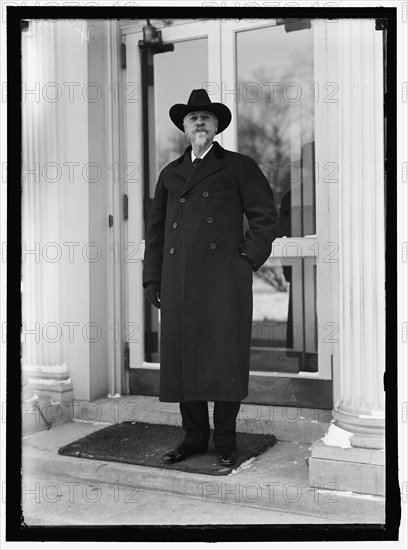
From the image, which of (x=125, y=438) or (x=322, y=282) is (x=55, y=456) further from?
(x=322, y=282)

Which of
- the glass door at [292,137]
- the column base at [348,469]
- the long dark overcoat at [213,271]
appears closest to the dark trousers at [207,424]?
the long dark overcoat at [213,271]

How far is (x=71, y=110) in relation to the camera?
391 cm

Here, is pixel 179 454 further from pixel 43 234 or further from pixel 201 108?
pixel 201 108

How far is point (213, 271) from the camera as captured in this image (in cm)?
310

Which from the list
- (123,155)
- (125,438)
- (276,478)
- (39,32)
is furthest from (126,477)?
(39,32)

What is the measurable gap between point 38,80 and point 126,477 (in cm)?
194

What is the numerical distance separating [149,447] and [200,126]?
1.57 m

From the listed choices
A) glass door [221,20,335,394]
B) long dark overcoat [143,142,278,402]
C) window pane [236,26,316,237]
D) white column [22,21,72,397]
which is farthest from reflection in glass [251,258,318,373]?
white column [22,21,72,397]

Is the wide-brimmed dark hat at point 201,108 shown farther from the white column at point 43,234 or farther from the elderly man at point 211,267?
the white column at point 43,234

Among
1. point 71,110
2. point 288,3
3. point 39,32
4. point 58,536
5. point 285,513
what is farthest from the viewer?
point 71,110

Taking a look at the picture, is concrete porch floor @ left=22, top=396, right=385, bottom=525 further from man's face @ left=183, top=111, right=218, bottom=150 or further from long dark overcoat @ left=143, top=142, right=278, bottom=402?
man's face @ left=183, top=111, right=218, bottom=150

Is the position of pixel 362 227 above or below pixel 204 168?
below

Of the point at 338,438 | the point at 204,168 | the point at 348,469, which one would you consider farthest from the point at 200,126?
the point at 348,469

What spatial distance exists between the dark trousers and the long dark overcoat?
0.11 m
